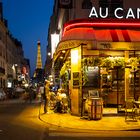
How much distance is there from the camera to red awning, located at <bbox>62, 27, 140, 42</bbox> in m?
21.4

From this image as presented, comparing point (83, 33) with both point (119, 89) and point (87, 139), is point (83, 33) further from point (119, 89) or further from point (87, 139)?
point (87, 139)

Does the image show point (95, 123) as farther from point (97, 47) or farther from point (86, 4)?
point (86, 4)

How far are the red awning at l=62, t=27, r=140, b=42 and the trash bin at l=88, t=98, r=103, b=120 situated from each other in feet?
11.0

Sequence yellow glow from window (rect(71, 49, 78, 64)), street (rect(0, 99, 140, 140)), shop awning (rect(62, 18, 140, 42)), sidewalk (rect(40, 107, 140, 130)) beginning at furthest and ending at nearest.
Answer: yellow glow from window (rect(71, 49, 78, 64)) < shop awning (rect(62, 18, 140, 42)) < sidewalk (rect(40, 107, 140, 130)) < street (rect(0, 99, 140, 140))

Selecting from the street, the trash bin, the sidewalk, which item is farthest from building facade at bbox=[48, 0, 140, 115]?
the street

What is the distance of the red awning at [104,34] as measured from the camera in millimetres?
21359

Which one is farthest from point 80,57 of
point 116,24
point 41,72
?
point 41,72

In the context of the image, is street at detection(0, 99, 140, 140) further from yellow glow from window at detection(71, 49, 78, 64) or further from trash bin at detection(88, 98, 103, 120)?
yellow glow from window at detection(71, 49, 78, 64)

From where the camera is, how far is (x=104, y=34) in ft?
72.0

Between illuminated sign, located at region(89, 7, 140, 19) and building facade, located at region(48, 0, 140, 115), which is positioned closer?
building facade, located at region(48, 0, 140, 115)

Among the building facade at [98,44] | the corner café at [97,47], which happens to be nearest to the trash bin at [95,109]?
the building facade at [98,44]

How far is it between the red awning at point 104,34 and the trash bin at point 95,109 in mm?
3343

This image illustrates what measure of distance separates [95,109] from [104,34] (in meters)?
4.36

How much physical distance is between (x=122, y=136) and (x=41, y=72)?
381 feet
